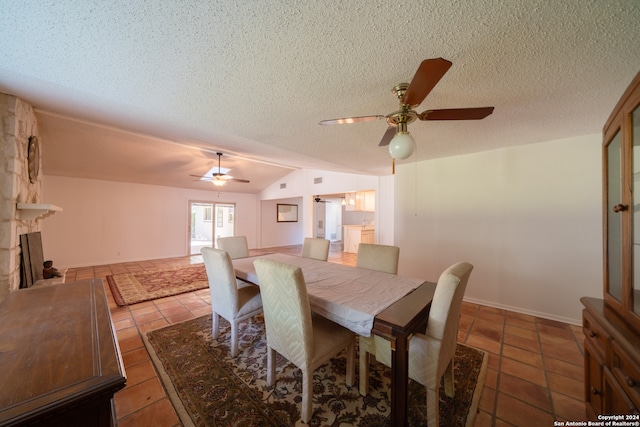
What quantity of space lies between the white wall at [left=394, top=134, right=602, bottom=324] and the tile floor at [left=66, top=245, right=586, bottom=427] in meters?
0.33

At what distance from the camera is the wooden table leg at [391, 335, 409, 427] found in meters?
1.18

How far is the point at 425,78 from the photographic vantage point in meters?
1.11

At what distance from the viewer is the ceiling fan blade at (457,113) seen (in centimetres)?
140

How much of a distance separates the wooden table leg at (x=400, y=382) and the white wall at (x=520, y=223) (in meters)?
2.63

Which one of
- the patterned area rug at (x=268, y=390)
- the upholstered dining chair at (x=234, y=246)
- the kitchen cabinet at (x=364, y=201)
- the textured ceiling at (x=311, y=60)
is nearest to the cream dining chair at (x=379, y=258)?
the patterned area rug at (x=268, y=390)

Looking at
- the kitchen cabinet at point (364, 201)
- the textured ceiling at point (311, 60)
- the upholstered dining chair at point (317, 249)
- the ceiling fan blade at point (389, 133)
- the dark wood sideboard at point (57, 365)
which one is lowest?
the dark wood sideboard at point (57, 365)

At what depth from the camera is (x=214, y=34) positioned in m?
1.07

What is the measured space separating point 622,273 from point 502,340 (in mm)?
1532

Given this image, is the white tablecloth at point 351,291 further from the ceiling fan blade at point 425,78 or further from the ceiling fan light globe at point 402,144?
the ceiling fan blade at point 425,78

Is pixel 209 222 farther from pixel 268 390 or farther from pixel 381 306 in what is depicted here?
pixel 381 306

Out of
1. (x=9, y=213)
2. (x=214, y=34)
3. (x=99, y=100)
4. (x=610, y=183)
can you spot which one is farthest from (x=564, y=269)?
(x=9, y=213)

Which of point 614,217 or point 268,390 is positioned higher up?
point 614,217

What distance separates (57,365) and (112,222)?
6261mm

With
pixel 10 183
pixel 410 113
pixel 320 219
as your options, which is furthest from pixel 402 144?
pixel 320 219
